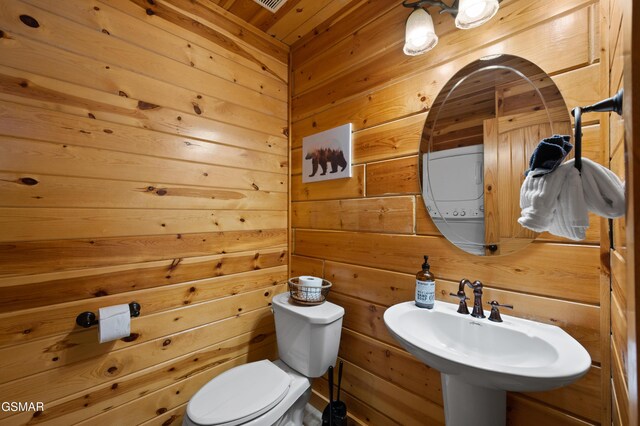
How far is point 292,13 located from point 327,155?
885mm

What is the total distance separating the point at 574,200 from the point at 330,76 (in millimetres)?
1473

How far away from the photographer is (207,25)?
1.53 metres

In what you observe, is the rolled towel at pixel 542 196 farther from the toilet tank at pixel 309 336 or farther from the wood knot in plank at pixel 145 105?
the wood knot in plank at pixel 145 105

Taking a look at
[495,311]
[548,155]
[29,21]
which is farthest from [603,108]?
[29,21]

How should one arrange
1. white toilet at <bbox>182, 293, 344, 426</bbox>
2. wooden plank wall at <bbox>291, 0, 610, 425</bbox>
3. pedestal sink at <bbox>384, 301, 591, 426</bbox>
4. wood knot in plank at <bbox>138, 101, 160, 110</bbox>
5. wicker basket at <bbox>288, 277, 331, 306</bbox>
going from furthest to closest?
1. wicker basket at <bbox>288, 277, 331, 306</bbox>
2. wood knot in plank at <bbox>138, 101, 160, 110</bbox>
3. white toilet at <bbox>182, 293, 344, 426</bbox>
4. wooden plank wall at <bbox>291, 0, 610, 425</bbox>
5. pedestal sink at <bbox>384, 301, 591, 426</bbox>

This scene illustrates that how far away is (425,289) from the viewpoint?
1.11 metres

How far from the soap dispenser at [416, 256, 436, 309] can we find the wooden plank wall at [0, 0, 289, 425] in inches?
40.3

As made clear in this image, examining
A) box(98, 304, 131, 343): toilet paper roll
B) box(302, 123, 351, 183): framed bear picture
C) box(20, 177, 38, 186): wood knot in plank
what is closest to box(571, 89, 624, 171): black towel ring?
box(302, 123, 351, 183): framed bear picture

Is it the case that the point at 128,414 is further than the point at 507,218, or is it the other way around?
the point at 128,414

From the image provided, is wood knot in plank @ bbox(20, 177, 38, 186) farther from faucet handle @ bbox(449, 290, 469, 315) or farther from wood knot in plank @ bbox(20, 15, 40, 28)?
faucet handle @ bbox(449, 290, 469, 315)

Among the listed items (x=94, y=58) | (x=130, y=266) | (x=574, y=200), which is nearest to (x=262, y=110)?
(x=94, y=58)

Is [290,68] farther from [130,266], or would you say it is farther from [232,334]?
[232,334]

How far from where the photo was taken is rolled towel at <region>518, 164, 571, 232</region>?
1.92ft

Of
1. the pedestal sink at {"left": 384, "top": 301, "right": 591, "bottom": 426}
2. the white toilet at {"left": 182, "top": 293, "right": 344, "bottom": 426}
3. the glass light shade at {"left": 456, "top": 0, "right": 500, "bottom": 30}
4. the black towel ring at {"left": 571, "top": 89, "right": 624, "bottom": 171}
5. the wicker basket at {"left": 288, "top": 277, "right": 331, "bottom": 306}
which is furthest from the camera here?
the wicker basket at {"left": 288, "top": 277, "right": 331, "bottom": 306}
